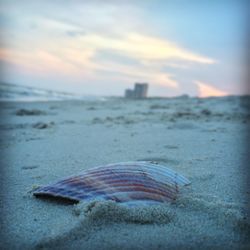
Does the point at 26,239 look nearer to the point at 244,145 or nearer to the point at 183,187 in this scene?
the point at 183,187

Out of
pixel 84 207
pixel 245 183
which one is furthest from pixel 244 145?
pixel 84 207

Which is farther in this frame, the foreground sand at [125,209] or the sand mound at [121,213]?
the sand mound at [121,213]

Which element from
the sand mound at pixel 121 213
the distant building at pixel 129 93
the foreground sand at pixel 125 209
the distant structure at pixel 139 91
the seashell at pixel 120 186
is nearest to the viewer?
the foreground sand at pixel 125 209

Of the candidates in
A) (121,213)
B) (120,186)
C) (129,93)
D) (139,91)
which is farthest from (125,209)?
(129,93)

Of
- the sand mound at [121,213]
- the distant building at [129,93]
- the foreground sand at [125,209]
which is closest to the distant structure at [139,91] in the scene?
the distant building at [129,93]

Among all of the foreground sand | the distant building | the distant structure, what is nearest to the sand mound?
the foreground sand

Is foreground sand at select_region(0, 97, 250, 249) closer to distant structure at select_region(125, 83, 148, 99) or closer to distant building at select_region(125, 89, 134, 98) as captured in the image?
distant structure at select_region(125, 83, 148, 99)

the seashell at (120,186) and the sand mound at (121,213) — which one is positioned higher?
the seashell at (120,186)

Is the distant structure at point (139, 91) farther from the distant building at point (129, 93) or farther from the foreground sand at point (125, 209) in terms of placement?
the foreground sand at point (125, 209)
